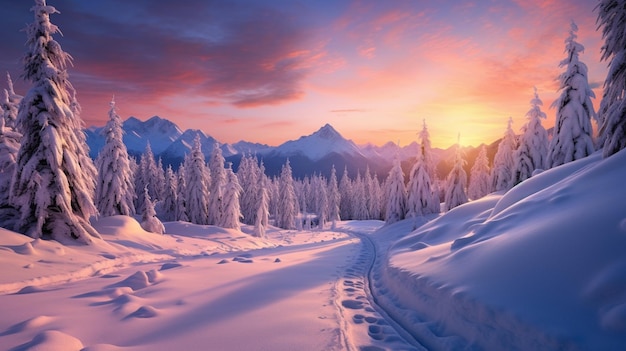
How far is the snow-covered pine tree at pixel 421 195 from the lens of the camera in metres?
36.0

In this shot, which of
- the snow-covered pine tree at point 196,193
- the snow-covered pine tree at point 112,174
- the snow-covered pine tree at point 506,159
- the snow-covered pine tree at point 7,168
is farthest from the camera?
the snow-covered pine tree at point 196,193

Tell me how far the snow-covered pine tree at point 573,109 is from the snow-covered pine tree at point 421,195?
51.1 feet

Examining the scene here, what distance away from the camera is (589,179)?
276 inches

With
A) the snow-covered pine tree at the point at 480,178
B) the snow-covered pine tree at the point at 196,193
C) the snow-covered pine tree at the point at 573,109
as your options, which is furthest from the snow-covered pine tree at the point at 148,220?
the snow-covered pine tree at the point at 480,178

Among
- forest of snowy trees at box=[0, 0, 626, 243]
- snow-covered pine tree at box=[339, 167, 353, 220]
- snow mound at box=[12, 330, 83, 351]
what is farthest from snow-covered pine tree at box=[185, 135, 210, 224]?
snow-covered pine tree at box=[339, 167, 353, 220]

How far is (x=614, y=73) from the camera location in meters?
9.64

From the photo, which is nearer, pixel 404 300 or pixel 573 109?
pixel 404 300

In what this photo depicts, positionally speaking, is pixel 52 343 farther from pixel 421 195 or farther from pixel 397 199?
pixel 397 199

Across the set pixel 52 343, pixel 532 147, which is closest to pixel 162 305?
pixel 52 343

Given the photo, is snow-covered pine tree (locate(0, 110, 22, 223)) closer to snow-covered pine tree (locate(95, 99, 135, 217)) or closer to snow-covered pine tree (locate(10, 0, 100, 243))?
snow-covered pine tree (locate(10, 0, 100, 243))

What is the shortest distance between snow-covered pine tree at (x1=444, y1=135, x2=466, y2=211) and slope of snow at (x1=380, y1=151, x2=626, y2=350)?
1269 inches

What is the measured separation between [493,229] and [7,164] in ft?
79.6

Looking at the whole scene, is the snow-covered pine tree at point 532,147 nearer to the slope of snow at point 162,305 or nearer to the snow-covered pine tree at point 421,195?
the snow-covered pine tree at point 421,195

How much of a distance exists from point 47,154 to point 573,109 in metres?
30.6
